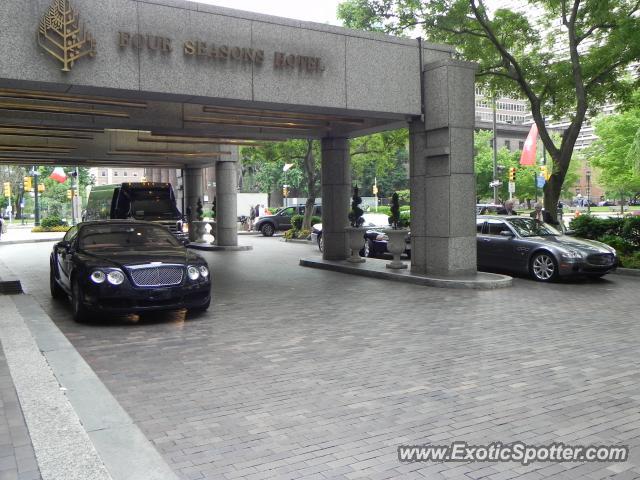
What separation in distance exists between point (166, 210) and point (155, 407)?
1825cm

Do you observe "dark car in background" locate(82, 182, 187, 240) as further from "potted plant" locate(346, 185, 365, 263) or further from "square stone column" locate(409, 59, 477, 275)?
"square stone column" locate(409, 59, 477, 275)

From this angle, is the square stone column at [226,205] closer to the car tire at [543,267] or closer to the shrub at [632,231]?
the car tire at [543,267]

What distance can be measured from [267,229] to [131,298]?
26.6m

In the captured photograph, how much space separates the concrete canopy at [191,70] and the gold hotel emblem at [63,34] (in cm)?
2

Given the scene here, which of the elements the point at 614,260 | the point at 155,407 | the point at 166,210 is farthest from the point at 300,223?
the point at 155,407

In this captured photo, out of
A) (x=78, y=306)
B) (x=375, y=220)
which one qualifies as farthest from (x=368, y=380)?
(x=375, y=220)

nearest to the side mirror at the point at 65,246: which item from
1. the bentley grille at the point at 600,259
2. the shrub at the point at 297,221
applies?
the bentley grille at the point at 600,259

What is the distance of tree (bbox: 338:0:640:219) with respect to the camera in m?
16.1

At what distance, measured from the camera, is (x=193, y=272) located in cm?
869

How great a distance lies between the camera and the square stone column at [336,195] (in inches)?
665

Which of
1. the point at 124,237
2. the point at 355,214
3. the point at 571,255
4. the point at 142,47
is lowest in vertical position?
the point at 571,255

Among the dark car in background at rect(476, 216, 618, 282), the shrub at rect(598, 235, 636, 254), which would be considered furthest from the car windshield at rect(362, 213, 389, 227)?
the shrub at rect(598, 235, 636, 254)

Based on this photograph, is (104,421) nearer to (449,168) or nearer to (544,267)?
(449,168)

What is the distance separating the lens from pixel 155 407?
4.99 m
